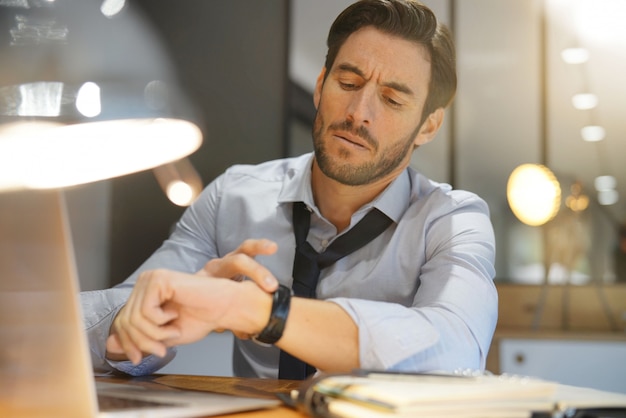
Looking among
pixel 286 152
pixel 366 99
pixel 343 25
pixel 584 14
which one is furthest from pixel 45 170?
pixel 584 14

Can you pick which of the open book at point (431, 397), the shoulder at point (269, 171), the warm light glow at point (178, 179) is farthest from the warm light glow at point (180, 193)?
the open book at point (431, 397)

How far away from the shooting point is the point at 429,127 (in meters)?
1.76

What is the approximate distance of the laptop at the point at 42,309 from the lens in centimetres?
65

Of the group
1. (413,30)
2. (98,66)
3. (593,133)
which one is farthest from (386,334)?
(593,133)

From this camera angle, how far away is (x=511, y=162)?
13.4 ft

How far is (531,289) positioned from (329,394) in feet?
11.2

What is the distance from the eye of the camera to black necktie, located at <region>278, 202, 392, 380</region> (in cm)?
138

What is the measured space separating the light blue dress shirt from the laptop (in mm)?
429

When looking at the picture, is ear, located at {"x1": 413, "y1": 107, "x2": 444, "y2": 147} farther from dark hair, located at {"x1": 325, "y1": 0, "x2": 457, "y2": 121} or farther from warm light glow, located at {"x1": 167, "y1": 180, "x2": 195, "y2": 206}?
warm light glow, located at {"x1": 167, "y1": 180, "x2": 195, "y2": 206}

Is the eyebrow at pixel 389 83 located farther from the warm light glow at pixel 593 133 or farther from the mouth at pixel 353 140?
the warm light glow at pixel 593 133

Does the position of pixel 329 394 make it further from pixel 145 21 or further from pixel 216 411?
pixel 145 21

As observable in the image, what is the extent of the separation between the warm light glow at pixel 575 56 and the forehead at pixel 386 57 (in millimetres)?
2797

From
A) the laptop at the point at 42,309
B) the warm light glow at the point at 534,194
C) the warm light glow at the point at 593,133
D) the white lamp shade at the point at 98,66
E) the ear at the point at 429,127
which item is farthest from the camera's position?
the warm light glow at the point at 593,133

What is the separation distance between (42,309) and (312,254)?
0.86 metres
